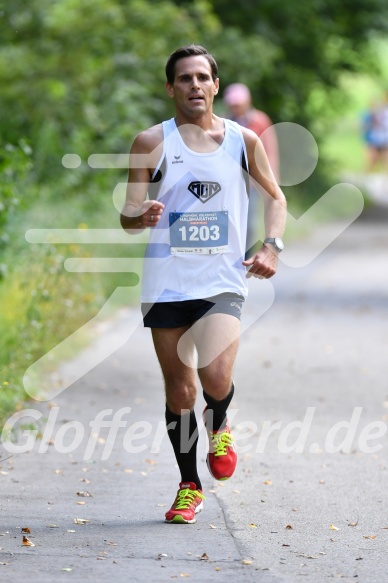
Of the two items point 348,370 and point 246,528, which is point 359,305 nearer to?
point 348,370

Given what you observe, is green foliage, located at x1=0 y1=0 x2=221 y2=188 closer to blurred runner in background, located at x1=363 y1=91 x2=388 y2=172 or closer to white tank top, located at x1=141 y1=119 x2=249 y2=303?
white tank top, located at x1=141 y1=119 x2=249 y2=303

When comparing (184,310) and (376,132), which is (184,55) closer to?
(184,310)

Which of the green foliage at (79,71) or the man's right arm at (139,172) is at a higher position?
the man's right arm at (139,172)

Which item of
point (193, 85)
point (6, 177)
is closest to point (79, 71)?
point (6, 177)

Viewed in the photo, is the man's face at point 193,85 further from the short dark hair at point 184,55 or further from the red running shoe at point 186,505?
the red running shoe at point 186,505

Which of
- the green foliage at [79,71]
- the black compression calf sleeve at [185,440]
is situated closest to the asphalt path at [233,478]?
the black compression calf sleeve at [185,440]

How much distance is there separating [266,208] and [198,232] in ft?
1.37

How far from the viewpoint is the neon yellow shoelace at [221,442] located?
625 cm

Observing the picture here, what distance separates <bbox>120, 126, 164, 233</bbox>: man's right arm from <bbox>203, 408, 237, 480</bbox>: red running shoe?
100cm

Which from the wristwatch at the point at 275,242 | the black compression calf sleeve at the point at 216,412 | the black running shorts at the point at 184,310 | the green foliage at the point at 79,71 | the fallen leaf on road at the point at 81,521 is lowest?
the green foliage at the point at 79,71

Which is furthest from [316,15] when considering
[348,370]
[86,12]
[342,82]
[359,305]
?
[348,370]

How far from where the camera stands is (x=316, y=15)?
26.8m

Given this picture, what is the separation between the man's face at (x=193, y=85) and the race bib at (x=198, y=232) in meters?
0.44

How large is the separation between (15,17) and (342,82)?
15046 millimetres
